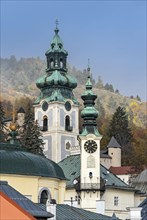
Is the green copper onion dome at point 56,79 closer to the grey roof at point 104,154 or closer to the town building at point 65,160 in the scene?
the town building at point 65,160

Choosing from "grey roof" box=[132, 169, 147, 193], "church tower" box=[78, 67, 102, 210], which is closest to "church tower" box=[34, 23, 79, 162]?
"grey roof" box=[132, 169, 147, 193]

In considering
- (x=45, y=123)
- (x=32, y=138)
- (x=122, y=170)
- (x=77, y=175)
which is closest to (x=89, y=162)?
(x=77, y=175)

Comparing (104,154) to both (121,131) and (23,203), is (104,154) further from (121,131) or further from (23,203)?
(23,203)

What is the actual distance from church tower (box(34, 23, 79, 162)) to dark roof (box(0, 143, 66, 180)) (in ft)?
130

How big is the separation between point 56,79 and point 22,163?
145 ft

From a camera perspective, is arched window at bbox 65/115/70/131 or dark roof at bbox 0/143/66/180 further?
arched window at bbox 65/115/70/131

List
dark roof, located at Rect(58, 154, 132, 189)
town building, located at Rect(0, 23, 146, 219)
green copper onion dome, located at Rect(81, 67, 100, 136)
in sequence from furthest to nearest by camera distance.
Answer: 1. dark roof, located at Rect(58, 154, 132, 189)
2. green copper onion dome, located at Rect(81, 67, 100, 136)
3. town building, located at Rect(0, 23, 146, 219)

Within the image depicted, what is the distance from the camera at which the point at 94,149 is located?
78.9 metres

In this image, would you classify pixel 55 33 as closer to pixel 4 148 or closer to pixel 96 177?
pixel 96 177

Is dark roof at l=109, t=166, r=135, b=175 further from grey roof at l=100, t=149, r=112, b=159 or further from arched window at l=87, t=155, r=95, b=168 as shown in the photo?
arched window at l=87, t=155, r=95, b=168

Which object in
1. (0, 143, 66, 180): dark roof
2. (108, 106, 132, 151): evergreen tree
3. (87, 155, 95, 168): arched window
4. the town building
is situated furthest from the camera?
(108, 106, 132, 151): evergreen tree

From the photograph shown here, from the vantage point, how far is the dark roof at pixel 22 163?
55125 mm

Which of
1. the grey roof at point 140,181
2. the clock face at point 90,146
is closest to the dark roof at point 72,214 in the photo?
the clock face at point 90,146

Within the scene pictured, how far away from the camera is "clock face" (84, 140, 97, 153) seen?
78875 mm
